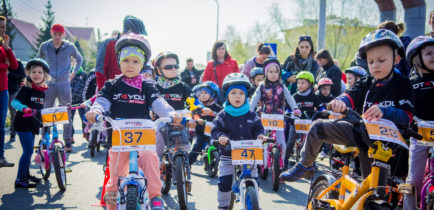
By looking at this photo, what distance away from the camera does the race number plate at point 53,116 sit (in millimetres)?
5070

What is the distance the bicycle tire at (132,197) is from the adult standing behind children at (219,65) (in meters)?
5.32

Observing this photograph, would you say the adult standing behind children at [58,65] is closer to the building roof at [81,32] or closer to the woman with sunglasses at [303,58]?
the woman with sunglasses at [303,58]

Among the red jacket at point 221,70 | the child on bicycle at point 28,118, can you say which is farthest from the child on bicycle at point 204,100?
the child on bicycle at point 28,118

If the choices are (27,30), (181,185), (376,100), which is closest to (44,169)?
(181,185)

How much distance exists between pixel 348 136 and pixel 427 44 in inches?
61.2

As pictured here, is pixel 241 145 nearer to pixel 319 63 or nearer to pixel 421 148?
pixel 421 148

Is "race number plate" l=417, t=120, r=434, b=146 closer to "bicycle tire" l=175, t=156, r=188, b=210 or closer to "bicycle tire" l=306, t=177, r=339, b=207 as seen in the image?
"bicycle tire" l=306, t=177, r=339, b=207

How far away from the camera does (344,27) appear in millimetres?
30156

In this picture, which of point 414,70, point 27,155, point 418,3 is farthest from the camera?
point 418,3

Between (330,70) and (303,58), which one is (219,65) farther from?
(330,70)

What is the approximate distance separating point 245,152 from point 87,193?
2941mm

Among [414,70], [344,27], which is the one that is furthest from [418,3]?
[344,27]

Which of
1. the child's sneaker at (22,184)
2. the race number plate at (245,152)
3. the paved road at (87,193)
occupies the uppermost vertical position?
the race number plate at (245,152)

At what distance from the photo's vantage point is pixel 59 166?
16.6 ft
